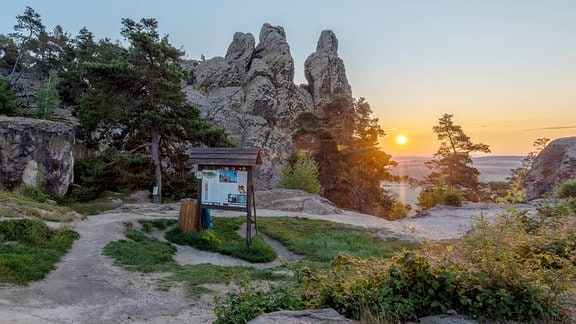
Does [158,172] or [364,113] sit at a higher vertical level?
[364,113]

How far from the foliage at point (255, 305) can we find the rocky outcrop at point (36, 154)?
62.7 ft

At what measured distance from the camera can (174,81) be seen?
22.4m

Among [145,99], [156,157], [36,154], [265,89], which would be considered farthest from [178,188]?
[265,89]

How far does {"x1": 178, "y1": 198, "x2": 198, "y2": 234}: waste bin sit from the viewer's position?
40.1 ft

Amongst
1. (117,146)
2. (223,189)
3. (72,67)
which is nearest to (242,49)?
(72,67)

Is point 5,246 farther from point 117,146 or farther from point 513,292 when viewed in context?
point 117,146

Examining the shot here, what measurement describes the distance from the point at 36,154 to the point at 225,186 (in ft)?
51.7

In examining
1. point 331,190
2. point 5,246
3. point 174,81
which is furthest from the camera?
point 331,190

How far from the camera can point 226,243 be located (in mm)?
11617

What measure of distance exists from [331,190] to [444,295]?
32.5 meters

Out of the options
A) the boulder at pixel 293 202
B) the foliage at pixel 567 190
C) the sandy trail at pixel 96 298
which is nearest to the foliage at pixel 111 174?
the boulder at pixel 293 202

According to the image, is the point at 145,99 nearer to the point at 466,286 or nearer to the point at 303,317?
the point at 303,317

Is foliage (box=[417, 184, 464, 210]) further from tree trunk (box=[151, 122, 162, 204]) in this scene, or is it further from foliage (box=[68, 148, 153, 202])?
foliage (box=[68, 148, 153, 202])

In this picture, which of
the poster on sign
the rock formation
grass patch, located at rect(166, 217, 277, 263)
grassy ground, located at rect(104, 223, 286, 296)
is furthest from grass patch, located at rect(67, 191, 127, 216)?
the rock formation
